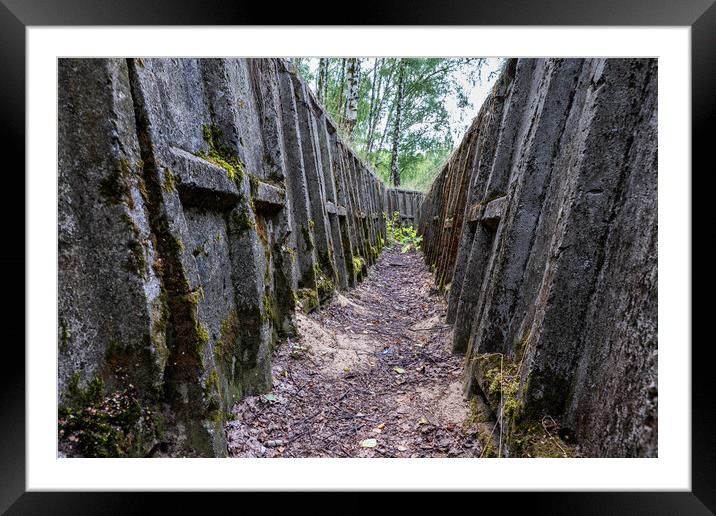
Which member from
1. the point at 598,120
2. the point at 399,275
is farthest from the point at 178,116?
the point at 399,275

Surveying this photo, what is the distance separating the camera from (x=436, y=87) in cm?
1227

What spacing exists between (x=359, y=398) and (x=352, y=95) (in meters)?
9.12

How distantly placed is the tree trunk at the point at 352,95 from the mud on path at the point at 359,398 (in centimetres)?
715

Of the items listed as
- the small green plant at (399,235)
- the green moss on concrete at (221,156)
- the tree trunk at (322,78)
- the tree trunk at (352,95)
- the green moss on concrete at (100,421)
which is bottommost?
the green moss on concrete at (100,421)

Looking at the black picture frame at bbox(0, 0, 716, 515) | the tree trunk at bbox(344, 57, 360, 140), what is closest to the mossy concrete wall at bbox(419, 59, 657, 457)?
the black picture frame at bbox(0, 0, 716, 515)

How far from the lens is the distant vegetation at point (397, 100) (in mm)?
Answer: 10438

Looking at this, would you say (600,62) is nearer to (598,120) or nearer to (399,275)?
Answer: (598,120)

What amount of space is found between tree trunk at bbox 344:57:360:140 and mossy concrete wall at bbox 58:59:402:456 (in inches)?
322

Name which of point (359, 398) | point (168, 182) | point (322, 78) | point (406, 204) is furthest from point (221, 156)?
point (406, 204)

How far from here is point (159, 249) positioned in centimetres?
161

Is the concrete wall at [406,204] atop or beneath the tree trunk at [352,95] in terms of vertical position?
beneath

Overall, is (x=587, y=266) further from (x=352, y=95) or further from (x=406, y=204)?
(x=406, y=204)
